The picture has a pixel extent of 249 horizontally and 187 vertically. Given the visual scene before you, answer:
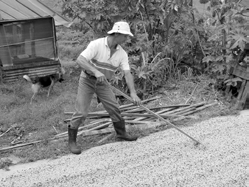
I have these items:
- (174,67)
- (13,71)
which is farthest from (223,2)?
(13,71)

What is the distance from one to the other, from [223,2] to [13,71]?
4.92 m

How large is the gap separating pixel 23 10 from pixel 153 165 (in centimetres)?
667

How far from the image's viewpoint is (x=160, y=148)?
4.70m

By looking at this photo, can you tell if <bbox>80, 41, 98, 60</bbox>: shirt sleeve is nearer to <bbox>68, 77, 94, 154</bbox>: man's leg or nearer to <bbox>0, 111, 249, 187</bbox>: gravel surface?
<bbox>68, 77, 94, 154</bbox>: man's leg

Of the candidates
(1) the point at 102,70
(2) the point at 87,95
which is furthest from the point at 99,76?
(2) the point at 87,95

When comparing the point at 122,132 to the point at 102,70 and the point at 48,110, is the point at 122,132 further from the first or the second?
the point at 48,110

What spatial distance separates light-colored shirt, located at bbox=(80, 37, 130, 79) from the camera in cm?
430

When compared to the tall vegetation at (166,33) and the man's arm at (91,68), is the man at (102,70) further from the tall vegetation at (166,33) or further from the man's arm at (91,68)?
the tall vegetation at (166,33)

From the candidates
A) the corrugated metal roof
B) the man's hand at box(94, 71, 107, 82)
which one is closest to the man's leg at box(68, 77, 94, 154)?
the man's hand at box(94, 71, 107, 82)

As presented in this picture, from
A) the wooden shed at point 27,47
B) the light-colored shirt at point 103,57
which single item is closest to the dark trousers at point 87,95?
the light-colored shirt at point 103,57

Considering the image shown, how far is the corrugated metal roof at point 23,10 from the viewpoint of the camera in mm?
8875

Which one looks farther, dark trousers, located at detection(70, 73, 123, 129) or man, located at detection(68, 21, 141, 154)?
dark trousers, located at detection(70, 73, 123, 129)

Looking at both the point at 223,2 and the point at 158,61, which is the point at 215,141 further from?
the point at 223,2

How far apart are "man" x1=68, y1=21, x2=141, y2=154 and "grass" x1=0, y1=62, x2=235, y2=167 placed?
0.50 meters
